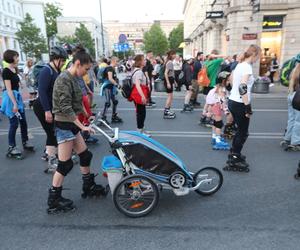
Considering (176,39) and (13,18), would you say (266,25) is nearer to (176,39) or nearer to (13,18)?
(176,39)

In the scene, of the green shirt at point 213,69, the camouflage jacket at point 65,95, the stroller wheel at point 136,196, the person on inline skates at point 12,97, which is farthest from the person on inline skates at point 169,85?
the camouflage jacket at point 65,95

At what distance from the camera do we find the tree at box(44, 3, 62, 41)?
73.4 m

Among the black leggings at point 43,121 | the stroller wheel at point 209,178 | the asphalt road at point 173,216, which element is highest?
the black leggings at point 43,121

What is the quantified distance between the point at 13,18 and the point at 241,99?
87.9 meters

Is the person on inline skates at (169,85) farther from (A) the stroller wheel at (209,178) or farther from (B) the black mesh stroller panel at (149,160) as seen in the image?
(B) the black mesh stroller panel at (149,160)

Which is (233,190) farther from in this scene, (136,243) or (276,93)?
(276,93)

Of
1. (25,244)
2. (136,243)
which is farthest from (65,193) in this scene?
(136,243)

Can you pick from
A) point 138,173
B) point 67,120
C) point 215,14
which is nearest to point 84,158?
point 67,120

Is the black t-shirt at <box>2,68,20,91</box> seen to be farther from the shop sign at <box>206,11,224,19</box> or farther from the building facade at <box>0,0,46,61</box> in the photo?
the building facade at <box>0,0,46,61</box>

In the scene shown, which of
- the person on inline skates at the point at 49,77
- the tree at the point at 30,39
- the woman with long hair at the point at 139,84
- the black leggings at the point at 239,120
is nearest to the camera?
the person on inline skates at the point at 49,77

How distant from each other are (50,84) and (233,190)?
2956 millimetres

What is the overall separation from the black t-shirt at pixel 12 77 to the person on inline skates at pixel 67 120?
7.82ft

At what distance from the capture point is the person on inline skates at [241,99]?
4.14 meters

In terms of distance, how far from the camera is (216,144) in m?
5.63
